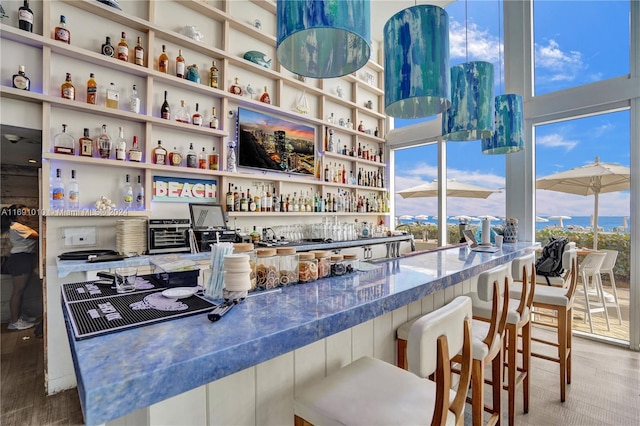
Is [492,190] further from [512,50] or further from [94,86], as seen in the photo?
[94,86]

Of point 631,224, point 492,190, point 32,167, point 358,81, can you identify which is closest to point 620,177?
point 631,224

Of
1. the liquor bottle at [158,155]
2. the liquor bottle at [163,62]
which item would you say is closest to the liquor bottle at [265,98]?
the liquor bottle at [163,62]

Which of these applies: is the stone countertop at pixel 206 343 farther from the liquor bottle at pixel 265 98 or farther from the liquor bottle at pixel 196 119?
the liquor bottle at pixel 265 98

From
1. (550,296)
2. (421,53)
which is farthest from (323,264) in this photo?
(550,296)

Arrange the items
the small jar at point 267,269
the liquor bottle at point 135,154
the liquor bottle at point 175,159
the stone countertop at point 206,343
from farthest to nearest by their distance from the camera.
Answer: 1. the liquor bottle at point 175,159
2. the liquor bottle at point 135,154
3. the small jar at point 267,269
4. the stone countertop at point 206,343

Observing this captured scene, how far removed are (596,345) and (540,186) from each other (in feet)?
6.23

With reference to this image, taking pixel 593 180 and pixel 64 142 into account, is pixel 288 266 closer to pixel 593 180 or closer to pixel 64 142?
pixel 64 142

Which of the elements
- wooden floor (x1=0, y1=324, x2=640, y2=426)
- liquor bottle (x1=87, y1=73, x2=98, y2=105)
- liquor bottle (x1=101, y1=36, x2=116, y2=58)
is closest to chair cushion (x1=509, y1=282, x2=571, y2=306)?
wooden floor (x1=0, y1=324, x2=640, y2=426)

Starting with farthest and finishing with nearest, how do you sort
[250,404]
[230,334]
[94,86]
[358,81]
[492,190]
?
[358,81] → [492,190] → [94,86] → [250,404] → [230,334]

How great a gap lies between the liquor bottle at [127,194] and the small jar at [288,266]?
7.44 feet

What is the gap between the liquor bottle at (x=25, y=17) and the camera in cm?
235

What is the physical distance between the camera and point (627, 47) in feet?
11.4

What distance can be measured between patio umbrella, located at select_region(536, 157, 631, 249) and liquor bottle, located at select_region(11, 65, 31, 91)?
5.35 m

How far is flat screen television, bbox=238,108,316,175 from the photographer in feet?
12.6
